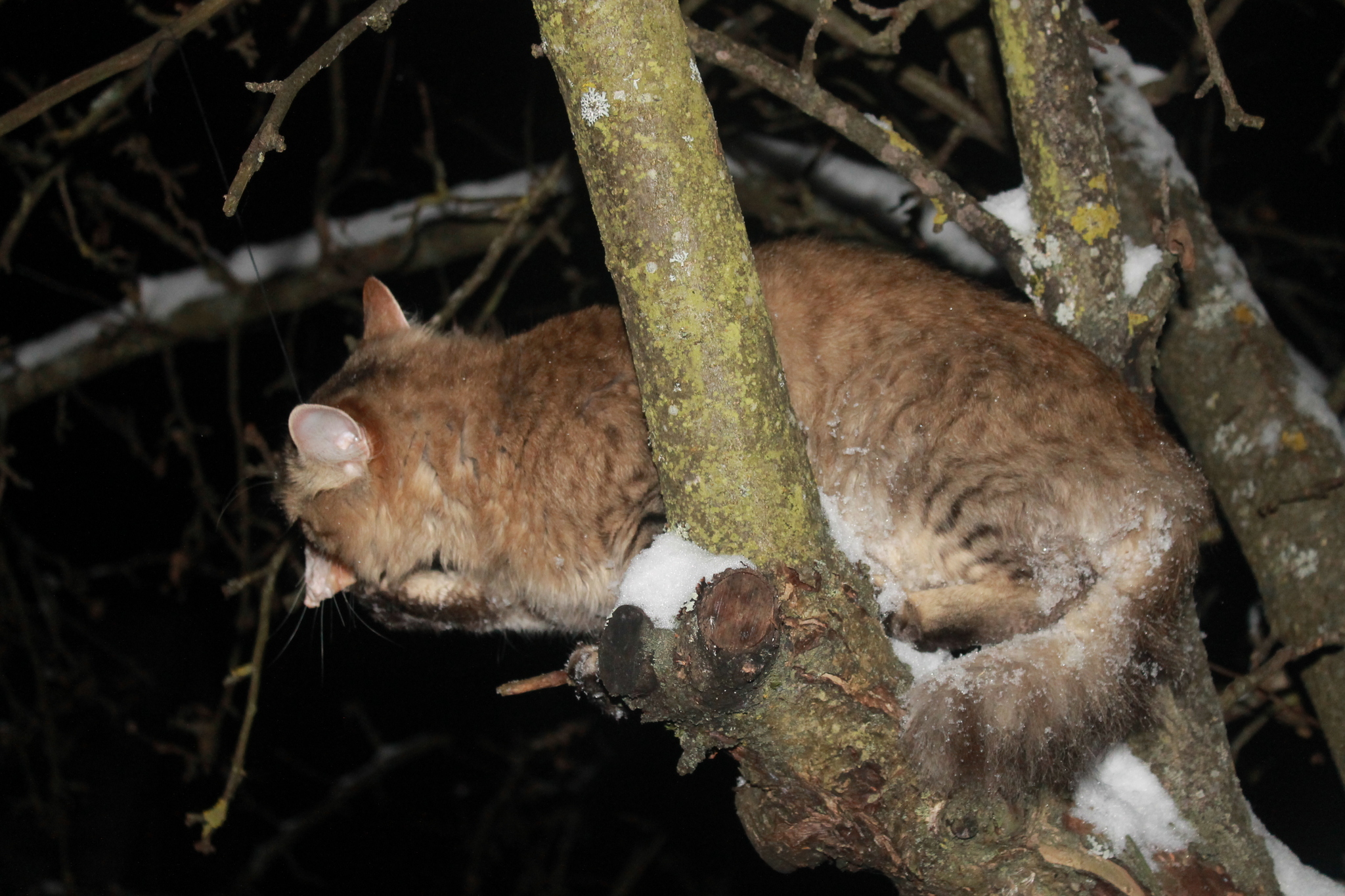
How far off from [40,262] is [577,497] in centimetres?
445

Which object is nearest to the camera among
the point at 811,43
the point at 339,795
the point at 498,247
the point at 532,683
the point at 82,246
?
the point at 532,683

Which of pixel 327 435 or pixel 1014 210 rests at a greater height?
pixel 1014 210

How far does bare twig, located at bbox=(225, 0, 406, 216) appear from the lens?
1550 millimetres

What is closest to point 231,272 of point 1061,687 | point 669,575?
point 669,575

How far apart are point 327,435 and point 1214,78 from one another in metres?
2.11

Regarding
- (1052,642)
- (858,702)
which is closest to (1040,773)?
(1052,642)

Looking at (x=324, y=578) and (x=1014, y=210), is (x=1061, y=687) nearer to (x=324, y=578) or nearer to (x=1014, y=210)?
(x=1014, y=210)

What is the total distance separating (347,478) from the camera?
2.51 metres

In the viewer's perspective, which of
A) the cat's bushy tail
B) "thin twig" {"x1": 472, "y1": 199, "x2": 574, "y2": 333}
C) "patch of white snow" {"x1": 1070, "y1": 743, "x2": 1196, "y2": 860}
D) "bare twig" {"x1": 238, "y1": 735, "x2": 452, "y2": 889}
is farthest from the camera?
"bare twig" {"x1": 238, "y1": 735, "x2": 452, "y2": 889}

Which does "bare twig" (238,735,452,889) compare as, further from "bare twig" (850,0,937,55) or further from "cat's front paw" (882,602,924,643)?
"bare twig" (850,0,937,55)

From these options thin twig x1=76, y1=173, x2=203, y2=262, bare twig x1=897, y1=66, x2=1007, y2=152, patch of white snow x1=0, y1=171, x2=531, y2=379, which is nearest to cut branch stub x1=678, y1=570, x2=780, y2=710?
bare twig x1=897, y1=66, x2=1007, y2=152

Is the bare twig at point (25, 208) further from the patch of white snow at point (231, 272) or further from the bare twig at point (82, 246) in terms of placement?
the patch of white snow at point (231, 272)

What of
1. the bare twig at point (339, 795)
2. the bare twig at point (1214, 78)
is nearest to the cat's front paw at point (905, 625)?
the bare twig at point (1214, 78)

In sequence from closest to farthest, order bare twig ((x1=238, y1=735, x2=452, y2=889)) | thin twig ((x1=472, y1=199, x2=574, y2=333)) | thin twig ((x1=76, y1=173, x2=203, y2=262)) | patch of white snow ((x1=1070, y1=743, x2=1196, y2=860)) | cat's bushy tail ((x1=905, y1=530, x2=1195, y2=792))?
1. cat's bushy tail ((x1=905, y1=530, x2=1195, y2=792))
2. patch of white snow ((x1=1070, y1=743, x2=1196, y2=860))
3. thin twig ((x1=472, y1=199, x2=574, y2=333))
4. thin twig ((x1=76, y1=173, x2=203, y2=262))
5. bare twig ((x1=238, y1=735, x2=452, y2=889))
